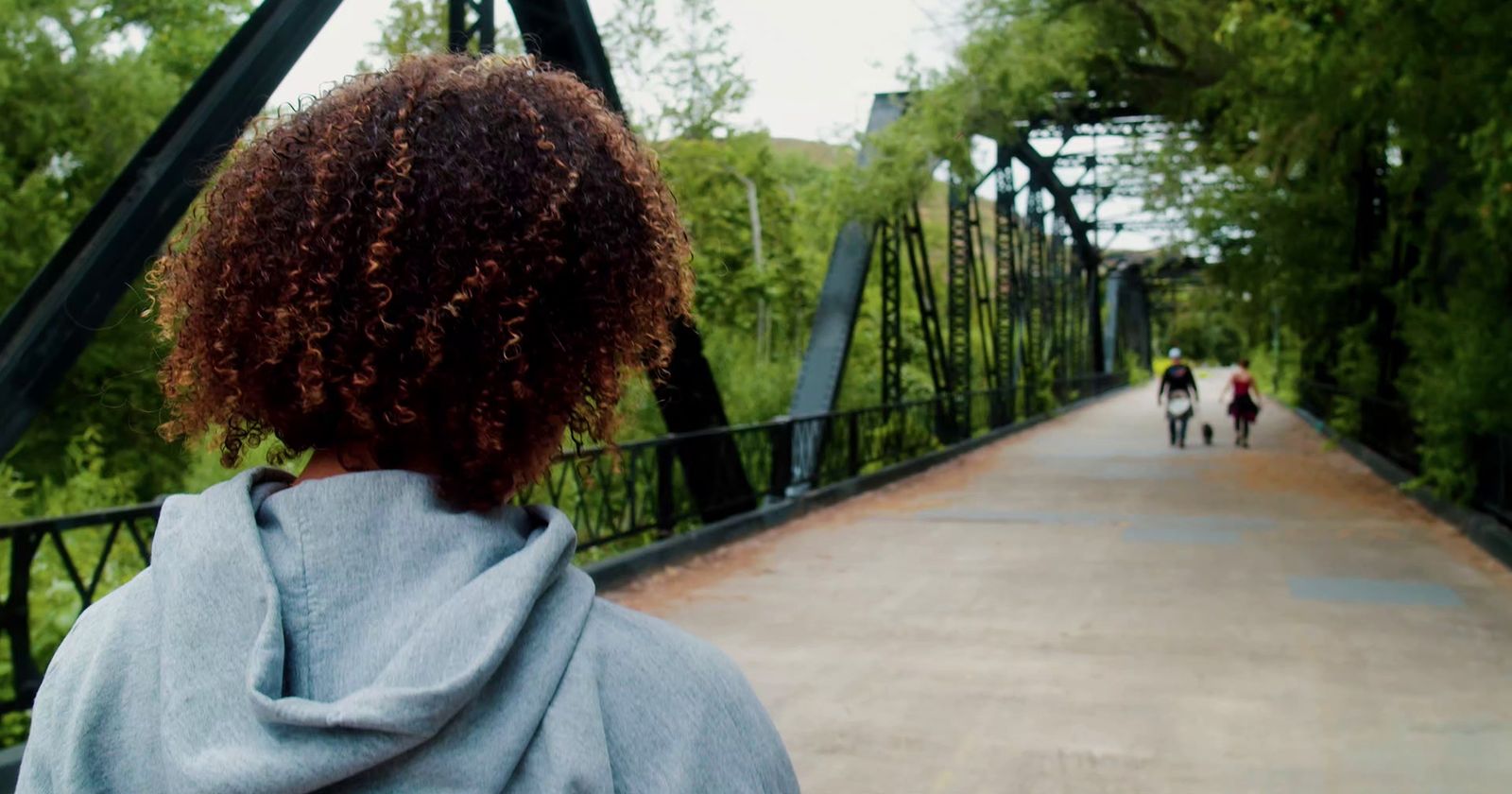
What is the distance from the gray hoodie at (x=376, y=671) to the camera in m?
0.95

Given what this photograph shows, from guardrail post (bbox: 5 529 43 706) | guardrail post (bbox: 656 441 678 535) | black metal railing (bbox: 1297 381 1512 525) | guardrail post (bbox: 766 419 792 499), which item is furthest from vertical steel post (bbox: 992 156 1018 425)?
A: guardrail post (bbox: 5 529 43 706)

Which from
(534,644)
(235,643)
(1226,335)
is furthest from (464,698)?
(1226,335)

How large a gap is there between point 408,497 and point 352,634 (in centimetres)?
11

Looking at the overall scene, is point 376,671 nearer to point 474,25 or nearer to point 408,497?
point 408,497

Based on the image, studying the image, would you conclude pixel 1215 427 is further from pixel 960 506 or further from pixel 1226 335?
pixel 1226 335

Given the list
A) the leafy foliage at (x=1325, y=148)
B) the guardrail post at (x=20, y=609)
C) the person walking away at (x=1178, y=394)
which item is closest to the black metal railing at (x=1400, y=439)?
the leafy foliage at (x=1325, y=148)

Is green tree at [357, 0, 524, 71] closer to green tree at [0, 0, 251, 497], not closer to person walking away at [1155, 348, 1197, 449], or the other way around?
green tree at [0, 0, 251, 497]

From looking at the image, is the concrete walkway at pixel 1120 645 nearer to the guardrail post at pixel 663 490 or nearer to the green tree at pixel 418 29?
the guardrail post at pixel 663 490

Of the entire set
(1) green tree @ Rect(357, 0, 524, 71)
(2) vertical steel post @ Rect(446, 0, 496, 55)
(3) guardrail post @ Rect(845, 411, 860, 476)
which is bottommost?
(3) guardrail post @ Rect(845, 411, 860, 476)

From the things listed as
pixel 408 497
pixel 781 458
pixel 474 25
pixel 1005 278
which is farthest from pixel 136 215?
pixel 1005 278

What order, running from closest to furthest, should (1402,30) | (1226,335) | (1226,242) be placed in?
(1402,30), (1226,242), (1226,335)

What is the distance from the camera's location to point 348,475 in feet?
3.47

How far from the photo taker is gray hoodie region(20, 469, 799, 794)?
0.95 meters

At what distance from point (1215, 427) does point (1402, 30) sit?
1956 cm
